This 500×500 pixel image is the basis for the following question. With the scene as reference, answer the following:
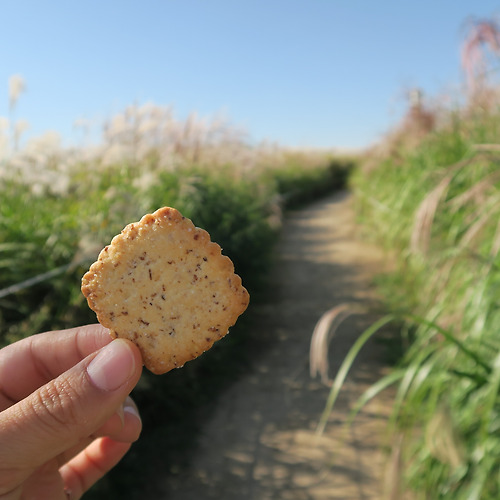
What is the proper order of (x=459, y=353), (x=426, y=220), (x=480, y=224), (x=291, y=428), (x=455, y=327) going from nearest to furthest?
(x=426, y=220), (x=480, y=224), (x=459, y=353), (x=455, y=327), (x=291, y=428)

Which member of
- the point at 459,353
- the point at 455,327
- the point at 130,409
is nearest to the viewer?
the point at 130,409

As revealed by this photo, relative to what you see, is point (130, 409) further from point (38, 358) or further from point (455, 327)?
point (455, 327)

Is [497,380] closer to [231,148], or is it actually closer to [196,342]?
[196,342]

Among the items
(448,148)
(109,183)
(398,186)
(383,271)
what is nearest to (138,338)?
(109,183)

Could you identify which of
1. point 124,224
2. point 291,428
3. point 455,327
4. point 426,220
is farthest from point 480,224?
point 291,428

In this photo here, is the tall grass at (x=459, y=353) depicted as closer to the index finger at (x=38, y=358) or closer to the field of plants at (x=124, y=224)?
the index finger at (x=38, y=358)

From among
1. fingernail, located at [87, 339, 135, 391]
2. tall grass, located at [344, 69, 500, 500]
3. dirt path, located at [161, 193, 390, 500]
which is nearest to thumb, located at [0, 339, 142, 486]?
fingernail, located at [87, 339, 135, 391]
